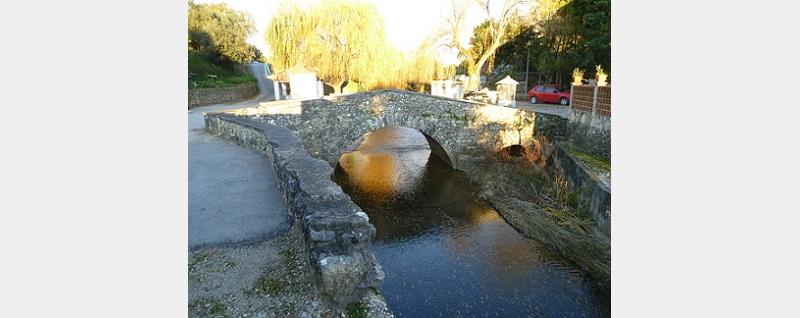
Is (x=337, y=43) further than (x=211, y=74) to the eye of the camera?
No

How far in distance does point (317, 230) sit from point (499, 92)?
60.3ft

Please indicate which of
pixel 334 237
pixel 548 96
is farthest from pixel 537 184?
pixel 548 96

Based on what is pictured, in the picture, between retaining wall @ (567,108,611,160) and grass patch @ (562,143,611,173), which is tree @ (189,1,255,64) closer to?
retaining wall @ (567,108,611,160)

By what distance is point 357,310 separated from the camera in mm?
3811

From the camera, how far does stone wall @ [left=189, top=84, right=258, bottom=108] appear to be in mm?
22844

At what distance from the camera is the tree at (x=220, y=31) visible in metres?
28.6

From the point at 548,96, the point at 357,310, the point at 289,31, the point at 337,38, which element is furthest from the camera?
the point at 548,96

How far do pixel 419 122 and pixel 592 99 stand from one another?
17.3ft

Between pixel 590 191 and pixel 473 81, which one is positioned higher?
pixel 473 81

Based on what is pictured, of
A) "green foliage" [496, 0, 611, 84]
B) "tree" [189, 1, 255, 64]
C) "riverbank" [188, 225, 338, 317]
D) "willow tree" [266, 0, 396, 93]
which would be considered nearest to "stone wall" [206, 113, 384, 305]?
"riverbank" [188, 225, 338, 317]

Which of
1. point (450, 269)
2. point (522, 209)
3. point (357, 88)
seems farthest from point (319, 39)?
point (450, 269)

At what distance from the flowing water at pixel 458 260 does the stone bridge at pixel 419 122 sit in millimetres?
1359

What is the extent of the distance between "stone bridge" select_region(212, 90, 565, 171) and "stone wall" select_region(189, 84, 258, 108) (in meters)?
13.0

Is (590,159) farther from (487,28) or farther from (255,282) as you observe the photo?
(487,28)
